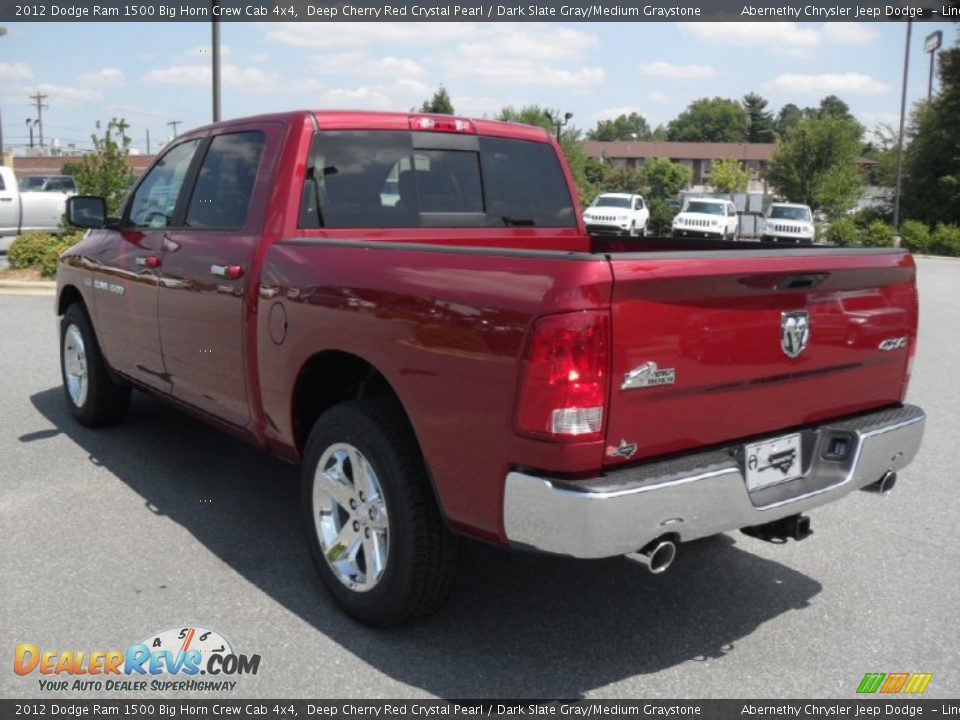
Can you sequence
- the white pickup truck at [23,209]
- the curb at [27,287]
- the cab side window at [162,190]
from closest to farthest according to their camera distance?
the cab side window at [162,190]
the curb at [27,287]
the white pickup truck at [23,209]

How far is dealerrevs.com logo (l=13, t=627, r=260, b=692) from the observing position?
3.23 m

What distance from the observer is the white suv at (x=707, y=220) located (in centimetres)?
3372

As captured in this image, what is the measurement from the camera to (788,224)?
3331cm

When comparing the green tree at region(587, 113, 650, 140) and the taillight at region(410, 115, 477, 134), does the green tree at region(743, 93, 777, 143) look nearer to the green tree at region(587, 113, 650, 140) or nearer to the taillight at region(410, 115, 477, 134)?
the green tree at region(587, 113, 650, 140)

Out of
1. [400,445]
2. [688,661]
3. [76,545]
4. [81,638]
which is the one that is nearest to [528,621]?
[688,661]

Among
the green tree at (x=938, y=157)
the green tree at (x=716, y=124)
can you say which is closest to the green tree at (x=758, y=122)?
the green tree at (x=716, y=124)

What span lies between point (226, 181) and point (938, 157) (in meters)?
45.3

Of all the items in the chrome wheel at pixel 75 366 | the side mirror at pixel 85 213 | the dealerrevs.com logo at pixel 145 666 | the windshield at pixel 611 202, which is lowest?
the dealerrevs.com logo at pixel 145 666

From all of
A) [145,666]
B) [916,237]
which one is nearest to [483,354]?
[145,666]

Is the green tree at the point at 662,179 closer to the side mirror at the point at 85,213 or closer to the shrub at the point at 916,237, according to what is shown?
the shrub at the point at 916,237

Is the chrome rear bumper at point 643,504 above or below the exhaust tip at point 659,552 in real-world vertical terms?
above

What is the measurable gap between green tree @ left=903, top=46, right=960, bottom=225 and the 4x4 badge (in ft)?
140

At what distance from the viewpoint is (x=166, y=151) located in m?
5.36

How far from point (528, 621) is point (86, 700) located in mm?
1616
